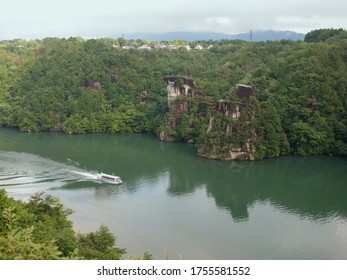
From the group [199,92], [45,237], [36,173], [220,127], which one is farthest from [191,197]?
[199,92]

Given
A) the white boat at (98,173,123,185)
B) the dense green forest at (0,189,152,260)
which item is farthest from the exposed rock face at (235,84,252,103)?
the dense green forest at (0,189,152,260)

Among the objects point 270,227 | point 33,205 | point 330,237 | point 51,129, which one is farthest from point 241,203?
point 51,129

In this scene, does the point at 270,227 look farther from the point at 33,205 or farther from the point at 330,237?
the point at 33,205

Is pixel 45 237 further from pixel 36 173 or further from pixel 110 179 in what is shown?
pixel 36 173

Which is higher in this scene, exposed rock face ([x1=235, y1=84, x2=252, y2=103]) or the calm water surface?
exposed rock face ([x1=235, y1=84, x2=252, y2=103])

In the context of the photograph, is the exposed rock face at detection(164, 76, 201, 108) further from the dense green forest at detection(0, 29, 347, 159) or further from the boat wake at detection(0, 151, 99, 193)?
the boat wake at detection(0, 151, 99, 193)

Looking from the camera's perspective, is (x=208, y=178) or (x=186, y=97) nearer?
(x=208, y=178)
